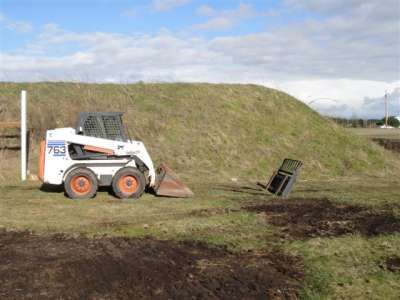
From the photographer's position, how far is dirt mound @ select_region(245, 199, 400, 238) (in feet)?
31.6

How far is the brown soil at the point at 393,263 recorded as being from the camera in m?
7.13

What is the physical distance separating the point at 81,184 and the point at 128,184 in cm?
114

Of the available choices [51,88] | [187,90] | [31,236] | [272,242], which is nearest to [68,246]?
[31,236]

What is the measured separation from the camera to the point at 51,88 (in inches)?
968

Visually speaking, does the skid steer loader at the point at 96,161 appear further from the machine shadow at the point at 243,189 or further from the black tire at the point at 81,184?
the machine shadow at the point at 243,189

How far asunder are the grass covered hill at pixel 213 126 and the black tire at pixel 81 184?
6533 millimetres

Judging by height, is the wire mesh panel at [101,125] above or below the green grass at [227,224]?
above

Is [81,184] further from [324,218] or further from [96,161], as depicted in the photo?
[324,218]

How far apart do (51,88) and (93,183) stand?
1279 centimetres

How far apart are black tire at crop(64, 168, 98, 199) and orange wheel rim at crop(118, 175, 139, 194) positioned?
2.02 ft

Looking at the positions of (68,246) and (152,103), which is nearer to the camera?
(68,246)

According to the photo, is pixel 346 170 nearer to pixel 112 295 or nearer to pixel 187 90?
pixel 187 90

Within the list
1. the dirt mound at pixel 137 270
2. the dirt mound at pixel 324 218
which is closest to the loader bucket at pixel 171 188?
the dirt mound at pixel 324 218

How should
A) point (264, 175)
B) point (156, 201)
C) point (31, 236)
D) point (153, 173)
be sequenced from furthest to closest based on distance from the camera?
point (264, 175)
point (153, 173)
point (156, 201)
point (31, 236)
